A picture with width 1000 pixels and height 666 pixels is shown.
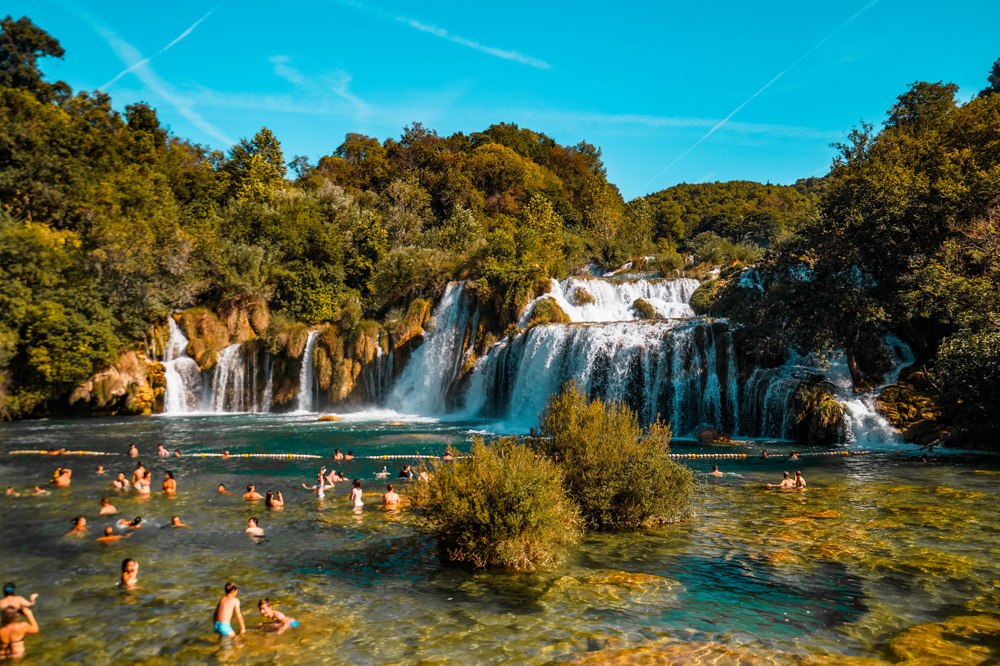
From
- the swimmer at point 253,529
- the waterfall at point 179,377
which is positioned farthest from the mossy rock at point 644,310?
the swimmer at point 253,529

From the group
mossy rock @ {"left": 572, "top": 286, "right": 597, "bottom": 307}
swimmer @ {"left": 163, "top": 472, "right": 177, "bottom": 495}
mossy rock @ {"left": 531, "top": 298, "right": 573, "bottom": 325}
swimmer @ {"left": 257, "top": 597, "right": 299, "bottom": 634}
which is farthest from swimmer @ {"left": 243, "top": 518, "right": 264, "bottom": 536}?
mossy rock @ {"left": 572, "top": 286, "right": 597, "bottom": 307}

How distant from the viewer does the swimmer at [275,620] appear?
9.62 metres

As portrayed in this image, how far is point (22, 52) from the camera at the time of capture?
64.8 meters

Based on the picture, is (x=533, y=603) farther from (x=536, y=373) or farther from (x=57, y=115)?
(x=57, y=115)

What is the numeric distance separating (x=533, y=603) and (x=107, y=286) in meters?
39.5

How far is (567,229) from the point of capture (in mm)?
68125

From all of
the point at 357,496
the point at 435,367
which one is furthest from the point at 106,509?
the point at 435,367

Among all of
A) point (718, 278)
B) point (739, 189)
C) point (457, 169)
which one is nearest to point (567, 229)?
point (457, 169)

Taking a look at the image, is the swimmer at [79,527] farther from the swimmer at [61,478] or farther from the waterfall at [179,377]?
the waterfall at [179,377]

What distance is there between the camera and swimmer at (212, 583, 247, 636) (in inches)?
369

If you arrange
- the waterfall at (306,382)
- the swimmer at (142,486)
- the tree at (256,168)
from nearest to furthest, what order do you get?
the swimmer at (142,486), the waterfall at (306,382), the tree at (256,168)

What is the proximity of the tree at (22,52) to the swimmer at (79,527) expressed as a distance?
62885 mm

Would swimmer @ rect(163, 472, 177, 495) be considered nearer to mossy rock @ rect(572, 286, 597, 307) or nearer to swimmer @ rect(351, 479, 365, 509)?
swimmer @ rect(351, 479, 365, 509)

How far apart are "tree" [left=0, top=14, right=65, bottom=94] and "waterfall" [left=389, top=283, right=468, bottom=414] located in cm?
4893
